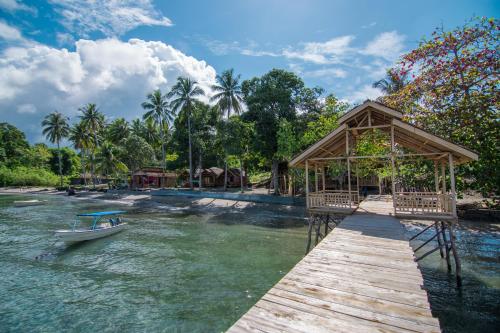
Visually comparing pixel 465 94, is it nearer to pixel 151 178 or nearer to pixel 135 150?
pixel 135 150

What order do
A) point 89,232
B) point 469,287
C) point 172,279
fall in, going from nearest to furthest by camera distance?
point 469,287 → point 172,279 → point 89,232

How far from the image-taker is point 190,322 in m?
8.32

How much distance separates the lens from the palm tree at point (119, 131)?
5775 centimetres

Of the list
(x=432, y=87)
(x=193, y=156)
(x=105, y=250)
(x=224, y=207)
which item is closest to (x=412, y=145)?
(x=432, y=87)

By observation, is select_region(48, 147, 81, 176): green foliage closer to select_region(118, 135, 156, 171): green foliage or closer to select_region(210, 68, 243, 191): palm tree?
select_region(118, 135, 156, 171): green foliage

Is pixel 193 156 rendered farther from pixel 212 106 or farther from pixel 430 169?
pixel 430 169

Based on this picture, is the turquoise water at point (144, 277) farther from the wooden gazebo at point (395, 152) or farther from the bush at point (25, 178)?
the bush at point (25, 178)

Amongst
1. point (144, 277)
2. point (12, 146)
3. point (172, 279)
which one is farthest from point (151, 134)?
point (172, 279)

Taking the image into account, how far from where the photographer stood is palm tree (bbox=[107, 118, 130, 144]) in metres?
57.8

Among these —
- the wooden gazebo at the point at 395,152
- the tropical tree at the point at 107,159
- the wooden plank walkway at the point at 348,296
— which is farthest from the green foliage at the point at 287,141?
the tropical tree at the point at 107,159

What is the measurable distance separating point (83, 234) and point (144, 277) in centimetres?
872

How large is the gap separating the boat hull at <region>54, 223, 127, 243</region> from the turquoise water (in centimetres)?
48

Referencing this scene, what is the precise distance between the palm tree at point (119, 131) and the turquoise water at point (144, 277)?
3895cm

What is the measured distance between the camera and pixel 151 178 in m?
61.5
